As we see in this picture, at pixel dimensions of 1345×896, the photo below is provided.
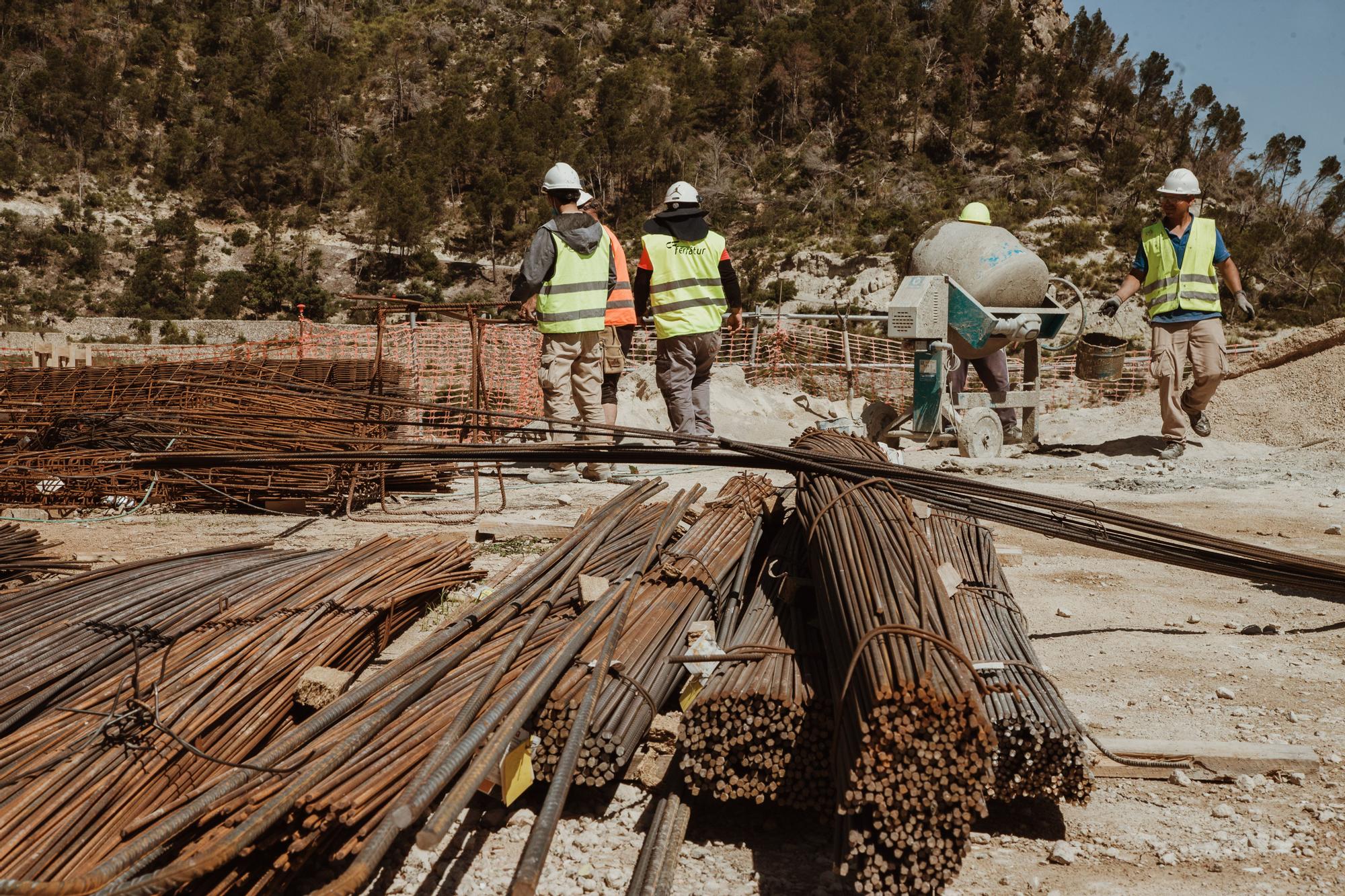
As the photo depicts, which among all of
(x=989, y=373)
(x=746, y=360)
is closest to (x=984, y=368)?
(x=989, y=373)

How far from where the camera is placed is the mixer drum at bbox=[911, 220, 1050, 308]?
29.0ft

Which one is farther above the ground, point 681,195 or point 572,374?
point 681,195

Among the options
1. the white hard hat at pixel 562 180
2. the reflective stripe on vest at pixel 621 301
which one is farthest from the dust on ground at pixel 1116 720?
the white hard hat at pixel 562 180

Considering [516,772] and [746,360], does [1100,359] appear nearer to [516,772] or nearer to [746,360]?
[516,772]

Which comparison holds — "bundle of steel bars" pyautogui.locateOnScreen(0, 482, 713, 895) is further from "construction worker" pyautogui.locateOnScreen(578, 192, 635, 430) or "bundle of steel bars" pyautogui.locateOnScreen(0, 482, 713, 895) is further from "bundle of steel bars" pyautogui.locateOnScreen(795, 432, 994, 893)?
"construction worker" pyautogui.locateOnScreen(578, 192, 635, 430)

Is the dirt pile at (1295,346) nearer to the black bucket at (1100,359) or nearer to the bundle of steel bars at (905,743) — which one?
the black bucket at (1100,359)

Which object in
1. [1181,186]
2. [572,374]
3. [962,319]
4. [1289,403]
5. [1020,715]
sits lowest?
[1020,715]

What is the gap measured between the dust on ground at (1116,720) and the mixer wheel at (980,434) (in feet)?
3.85

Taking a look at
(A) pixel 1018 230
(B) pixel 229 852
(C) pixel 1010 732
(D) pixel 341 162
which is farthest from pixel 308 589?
(D) pixel 341 162

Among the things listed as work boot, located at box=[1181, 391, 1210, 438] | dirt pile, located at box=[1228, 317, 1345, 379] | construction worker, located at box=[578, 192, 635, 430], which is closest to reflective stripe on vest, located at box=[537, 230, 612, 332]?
construction worker, located at box=[578, 192, 635, 430]

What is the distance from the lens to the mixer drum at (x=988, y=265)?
8.84m

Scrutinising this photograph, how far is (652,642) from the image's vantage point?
10.8ft

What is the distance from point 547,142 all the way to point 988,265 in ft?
164

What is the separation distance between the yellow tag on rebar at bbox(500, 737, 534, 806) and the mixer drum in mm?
7221
